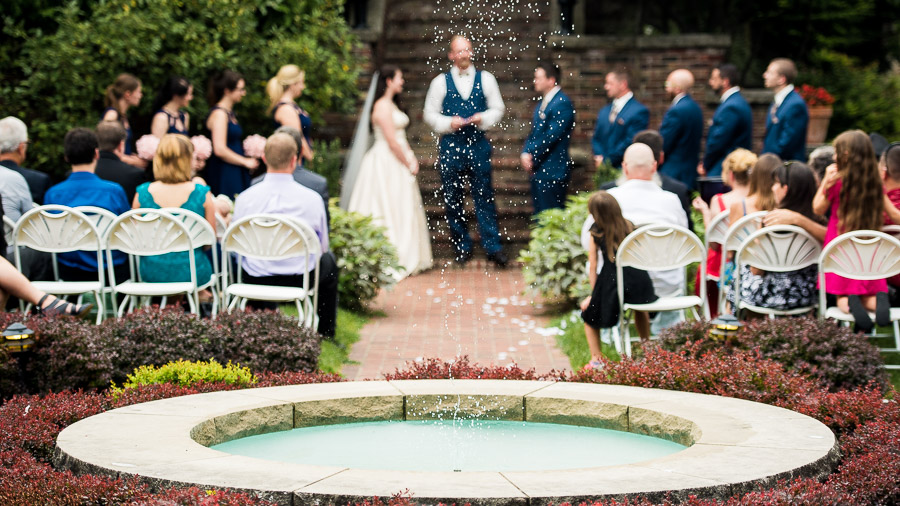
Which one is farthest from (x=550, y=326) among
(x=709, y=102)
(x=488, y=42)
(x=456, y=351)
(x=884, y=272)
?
(x=488, y=42)

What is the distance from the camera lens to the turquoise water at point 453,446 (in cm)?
440

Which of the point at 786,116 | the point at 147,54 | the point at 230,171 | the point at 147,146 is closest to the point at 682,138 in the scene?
the point at 786,116

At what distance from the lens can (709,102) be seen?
14.0 meters

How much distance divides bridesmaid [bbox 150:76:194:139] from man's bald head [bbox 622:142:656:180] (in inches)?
178

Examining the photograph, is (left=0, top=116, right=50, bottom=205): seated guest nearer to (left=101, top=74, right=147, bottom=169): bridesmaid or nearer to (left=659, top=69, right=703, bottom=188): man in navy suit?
(left=101, top=74, right=147, bottom=169): bridesmaid

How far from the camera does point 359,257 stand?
387 inches

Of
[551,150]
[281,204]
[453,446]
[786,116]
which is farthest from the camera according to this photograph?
[551,150]

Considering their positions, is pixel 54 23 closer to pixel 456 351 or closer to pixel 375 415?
pixel 456 351

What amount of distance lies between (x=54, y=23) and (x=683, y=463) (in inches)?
417

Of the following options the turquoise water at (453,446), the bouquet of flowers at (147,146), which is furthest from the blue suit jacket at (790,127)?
the turquoise water at (453,446)

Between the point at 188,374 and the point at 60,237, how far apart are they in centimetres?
255

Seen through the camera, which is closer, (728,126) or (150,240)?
(150,240)

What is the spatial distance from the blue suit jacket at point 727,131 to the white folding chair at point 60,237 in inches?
255

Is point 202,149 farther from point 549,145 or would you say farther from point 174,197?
point 549,145
